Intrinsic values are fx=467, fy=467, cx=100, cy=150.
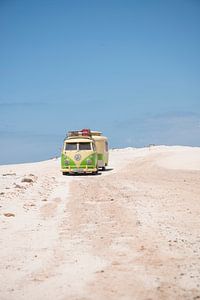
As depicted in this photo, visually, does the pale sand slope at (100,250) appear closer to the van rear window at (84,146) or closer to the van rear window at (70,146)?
the van rear window at (84,146)

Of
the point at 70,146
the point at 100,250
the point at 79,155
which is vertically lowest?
the point at 100,250

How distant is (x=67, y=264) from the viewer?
7.15 m

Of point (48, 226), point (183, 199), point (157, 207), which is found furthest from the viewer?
point (183, 199)

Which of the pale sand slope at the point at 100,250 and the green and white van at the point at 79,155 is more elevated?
the green and white van at the point at 79,155

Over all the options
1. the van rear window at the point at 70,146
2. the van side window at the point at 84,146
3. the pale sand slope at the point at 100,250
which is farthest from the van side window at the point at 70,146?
the pale sand slope at the point at 100,250

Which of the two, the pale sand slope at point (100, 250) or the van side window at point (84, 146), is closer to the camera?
the pale sand slope at point (100, 250)

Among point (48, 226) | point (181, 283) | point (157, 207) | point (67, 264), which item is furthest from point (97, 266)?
point (157, 207)

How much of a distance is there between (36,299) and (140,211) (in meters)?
7.31

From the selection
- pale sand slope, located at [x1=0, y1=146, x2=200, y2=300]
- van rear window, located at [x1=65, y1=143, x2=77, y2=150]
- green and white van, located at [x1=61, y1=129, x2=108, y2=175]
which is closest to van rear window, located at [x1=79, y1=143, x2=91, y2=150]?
green and white van, located at [x1=61, y1=129, x2=108, y2=175]

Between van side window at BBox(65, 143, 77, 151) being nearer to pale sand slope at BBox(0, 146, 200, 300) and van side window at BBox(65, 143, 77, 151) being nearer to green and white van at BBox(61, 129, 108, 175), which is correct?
green and white van at BBox(61, 129, 108, 175)

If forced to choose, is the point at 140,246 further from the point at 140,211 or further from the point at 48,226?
the point at 140,211

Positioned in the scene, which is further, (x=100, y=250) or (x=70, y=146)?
(x=70, y=146)

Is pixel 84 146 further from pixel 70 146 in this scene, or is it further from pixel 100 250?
pixel 100 250

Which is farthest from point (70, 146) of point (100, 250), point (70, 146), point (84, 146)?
point (100, 250)
